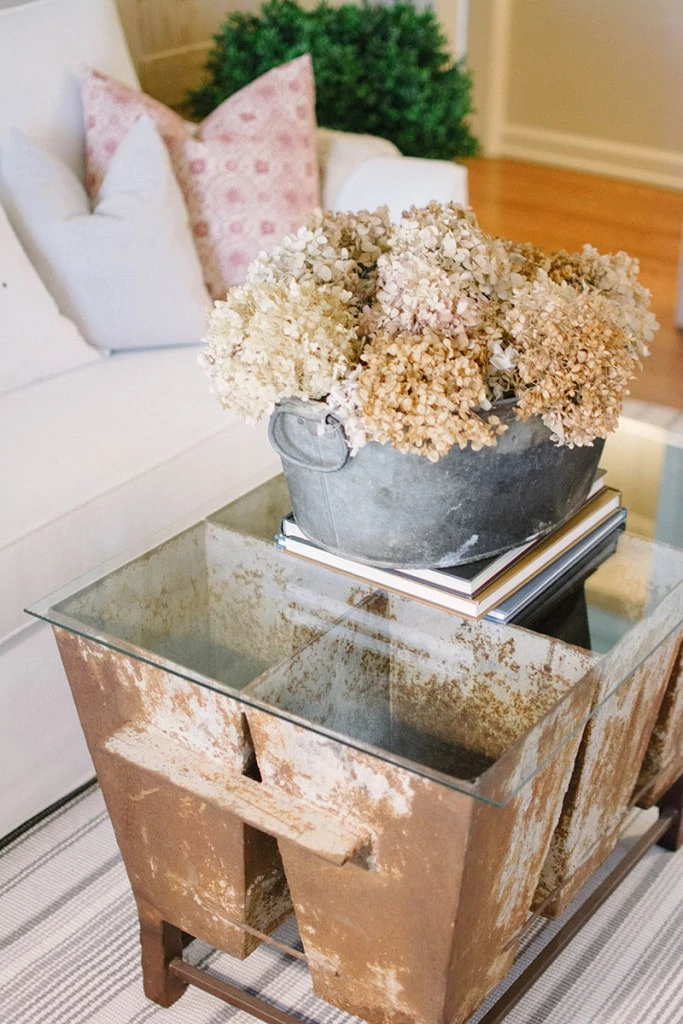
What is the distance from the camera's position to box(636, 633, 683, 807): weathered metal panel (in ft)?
4.71

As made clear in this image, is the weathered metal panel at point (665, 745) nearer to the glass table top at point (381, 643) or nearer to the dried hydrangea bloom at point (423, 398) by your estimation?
the glass table top at point (381, 643)

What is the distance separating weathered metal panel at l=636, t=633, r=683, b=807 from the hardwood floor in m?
1.89

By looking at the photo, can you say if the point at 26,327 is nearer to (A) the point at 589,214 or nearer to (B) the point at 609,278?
(B) the point at 609,278

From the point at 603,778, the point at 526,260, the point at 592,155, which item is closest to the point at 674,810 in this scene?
the point at 603,778

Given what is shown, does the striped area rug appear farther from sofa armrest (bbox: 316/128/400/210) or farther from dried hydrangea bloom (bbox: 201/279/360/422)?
sofa armrest (bbox: 316/128/400/210)

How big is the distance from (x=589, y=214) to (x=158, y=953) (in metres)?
3.50

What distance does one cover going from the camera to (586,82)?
464cm

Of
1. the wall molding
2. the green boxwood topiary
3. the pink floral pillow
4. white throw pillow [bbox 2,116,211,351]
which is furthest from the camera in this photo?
the wall molding

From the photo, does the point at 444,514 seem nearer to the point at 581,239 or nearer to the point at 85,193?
the point at 85,193

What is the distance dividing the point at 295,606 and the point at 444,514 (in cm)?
20

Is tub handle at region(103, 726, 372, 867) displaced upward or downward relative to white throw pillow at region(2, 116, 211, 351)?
downward

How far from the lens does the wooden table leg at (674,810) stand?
1560 mm

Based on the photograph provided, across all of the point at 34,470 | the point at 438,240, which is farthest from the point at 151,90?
the point at 438,240

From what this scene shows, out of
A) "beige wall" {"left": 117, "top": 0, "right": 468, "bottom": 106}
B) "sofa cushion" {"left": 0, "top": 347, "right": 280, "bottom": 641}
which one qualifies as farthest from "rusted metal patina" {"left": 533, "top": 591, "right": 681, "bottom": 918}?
"beige wall" {"left": 117, "top": 0, "right": 468, "bottom": 106}
